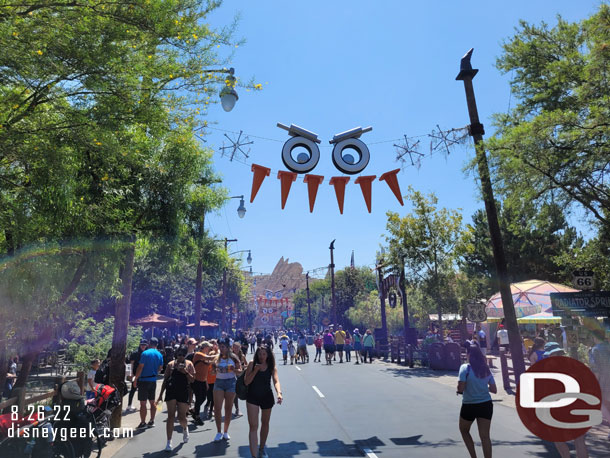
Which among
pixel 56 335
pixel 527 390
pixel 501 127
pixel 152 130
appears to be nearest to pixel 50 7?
pixel 152 130

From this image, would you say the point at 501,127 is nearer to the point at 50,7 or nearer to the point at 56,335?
the point at 50,7

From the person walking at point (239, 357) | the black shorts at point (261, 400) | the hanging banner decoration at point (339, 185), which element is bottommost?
the black shorts at point (261, 400)

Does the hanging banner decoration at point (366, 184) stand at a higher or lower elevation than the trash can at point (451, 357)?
higher

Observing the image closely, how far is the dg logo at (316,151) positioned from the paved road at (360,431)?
508 cm

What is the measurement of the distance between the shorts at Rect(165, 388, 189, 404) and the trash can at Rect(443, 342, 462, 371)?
1495 centimetres

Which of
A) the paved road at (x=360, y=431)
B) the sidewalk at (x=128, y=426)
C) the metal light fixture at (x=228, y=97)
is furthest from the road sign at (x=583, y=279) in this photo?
the sidewalk at (x=128, y=426)

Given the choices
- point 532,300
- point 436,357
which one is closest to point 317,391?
point 436,357

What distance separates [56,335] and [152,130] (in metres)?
15.3

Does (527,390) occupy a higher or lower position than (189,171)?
lower

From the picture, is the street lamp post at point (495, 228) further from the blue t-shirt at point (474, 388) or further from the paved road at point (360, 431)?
the blue t-shirt at point (474, 388)

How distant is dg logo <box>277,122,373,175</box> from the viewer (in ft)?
31.0

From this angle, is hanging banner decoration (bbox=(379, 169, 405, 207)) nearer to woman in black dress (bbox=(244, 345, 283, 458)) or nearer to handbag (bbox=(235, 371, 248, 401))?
woman in black dress (bbox=(244, 345, 283, 458))

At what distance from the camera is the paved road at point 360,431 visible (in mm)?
6904

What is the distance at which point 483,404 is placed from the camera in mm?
5922
